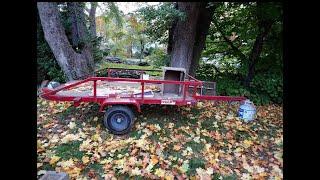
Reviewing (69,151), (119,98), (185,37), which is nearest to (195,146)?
(119,98)

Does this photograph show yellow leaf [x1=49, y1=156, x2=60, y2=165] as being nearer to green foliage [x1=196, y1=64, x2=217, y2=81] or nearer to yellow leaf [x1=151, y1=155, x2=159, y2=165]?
yellow leaf [x1=151, y1=155, x2=159, y2=165]

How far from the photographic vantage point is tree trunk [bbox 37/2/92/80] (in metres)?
8.15

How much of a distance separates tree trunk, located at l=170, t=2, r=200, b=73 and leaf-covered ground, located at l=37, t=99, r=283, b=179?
212 cm

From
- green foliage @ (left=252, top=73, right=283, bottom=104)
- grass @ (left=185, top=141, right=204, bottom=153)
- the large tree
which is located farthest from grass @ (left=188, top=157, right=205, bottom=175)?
green foliage @ (left=252, top=73, right=283, bottom=104)

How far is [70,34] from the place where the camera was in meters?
9.88

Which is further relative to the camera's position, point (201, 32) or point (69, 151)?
point (201, 32)

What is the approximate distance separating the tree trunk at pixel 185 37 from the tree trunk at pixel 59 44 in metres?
2.94

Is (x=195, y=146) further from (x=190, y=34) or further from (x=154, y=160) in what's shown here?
(x=190, y=34)

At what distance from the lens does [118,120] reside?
5926 mm

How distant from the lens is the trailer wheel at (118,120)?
5895 mm

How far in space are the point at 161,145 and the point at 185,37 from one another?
14.4 feet

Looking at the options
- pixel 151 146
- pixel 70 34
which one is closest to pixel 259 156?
pixel 151 146

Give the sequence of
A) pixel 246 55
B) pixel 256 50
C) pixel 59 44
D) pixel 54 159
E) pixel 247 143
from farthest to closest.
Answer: pixel 246 55
pixel 256 50
pixel 59 44
pixel 247 143
pixel 54 159
